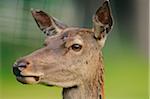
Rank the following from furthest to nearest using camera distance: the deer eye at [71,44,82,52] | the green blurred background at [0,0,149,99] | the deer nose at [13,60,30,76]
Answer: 1. the green blurred background at [0,0,149,99]
2. the deer eye at [71,44,82,52]
3. the deer nose at [13,60,30,76]

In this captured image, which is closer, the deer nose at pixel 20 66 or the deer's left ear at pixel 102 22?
the deer nose at pixel 20 66

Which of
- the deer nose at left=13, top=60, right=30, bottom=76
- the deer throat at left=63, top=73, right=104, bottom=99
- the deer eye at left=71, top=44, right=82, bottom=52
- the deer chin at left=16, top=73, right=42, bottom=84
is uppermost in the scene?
the deer eye at left=71, top=44, right=82, bottom=52

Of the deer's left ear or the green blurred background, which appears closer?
the deer's left ear

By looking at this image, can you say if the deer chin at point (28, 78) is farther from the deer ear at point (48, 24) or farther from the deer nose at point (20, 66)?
the deer ear at point (48, 24)

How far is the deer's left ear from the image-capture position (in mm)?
1609

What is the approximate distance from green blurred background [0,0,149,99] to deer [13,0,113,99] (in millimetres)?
319

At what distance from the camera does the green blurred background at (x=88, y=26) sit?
2.03 meters

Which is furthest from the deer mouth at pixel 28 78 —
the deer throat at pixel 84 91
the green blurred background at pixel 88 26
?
the green blurred background at pixel 88 26

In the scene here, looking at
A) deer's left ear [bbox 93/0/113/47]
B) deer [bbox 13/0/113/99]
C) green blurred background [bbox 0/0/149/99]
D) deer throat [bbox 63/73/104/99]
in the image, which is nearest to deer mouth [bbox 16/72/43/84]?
deer [bbox 13/0/113/99]

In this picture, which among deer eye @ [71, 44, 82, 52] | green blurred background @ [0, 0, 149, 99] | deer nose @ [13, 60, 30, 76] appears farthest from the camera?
green blurred background @ [0, 0, 149, 99]

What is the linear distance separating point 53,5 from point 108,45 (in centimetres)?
29

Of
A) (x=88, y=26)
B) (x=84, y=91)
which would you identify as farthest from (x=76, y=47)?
(x=88, y=26)

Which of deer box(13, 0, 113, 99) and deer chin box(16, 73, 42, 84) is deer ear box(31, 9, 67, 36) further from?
deer chin box(16, 73, 42, 84)

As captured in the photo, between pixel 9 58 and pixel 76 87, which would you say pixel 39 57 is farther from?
pixel 9 58
